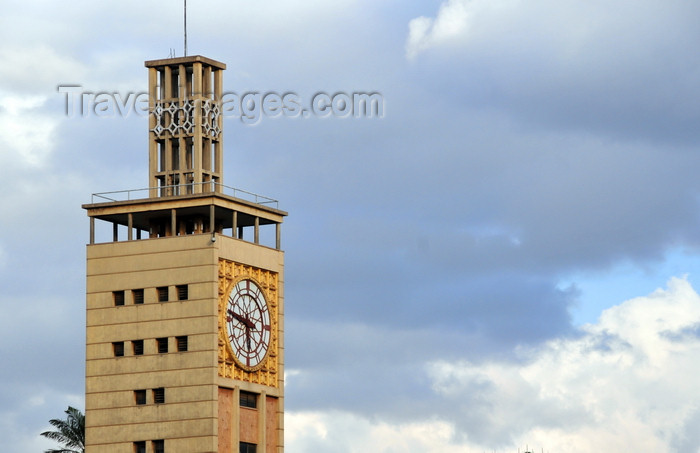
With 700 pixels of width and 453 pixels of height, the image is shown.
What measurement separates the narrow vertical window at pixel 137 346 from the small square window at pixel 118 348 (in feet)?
2.99

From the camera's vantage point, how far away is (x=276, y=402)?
16712 centimetres

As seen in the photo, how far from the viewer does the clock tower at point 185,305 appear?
16062cm

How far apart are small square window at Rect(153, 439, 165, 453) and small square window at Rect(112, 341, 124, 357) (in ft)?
20.8

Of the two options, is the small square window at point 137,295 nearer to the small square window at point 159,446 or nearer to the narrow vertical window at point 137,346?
the narrow vertical window at point 137,346

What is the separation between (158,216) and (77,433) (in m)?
19.6

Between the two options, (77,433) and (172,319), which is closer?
(172,319)

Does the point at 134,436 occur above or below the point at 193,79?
below

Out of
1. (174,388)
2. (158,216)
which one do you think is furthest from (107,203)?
(174,388)

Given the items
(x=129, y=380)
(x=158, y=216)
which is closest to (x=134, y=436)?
(x=129, y=380)

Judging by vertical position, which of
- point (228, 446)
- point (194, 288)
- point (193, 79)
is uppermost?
point (193, 79)

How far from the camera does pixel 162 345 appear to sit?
531 feet

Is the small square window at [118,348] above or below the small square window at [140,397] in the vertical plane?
above

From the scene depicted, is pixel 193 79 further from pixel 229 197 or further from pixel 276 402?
pixel 276 402

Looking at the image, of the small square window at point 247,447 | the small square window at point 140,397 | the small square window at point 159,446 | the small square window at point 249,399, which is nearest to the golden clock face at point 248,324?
the small square window at point 249,399
